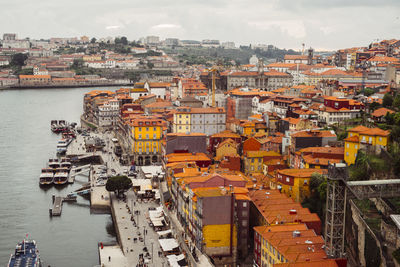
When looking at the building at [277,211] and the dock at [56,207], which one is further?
the dock at [56,207]

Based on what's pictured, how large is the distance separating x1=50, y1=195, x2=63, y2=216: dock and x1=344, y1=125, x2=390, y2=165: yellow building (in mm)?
12765

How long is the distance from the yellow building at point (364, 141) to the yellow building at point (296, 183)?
1.31m

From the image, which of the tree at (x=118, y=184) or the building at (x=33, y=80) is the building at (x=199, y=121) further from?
the building at (x=33, y=80)

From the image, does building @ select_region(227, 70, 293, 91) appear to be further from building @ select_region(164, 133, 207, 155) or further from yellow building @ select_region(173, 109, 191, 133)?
building @ select_region(164, 133, 207, 155)

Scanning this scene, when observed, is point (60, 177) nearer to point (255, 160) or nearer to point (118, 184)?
point (118, 184)

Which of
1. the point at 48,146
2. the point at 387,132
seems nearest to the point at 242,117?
the point at 48,146

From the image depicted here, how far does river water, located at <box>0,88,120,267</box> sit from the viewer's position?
1977cm

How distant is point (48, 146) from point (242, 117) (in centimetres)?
1457

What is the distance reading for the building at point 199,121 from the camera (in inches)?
1238

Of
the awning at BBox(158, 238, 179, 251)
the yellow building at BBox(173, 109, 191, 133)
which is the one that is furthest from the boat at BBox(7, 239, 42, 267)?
the yellow building at BBox(173, 109, 191, 133)

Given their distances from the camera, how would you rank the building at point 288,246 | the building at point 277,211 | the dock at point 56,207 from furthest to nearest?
the dock at point 56,207
the building at point 277,211
the building at point 288,246

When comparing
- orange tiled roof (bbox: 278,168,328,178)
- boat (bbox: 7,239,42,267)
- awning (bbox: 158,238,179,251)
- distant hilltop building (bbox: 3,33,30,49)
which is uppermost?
distant hilltop building (bbox: 3,33,30,49)

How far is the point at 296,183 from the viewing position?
19750 mm

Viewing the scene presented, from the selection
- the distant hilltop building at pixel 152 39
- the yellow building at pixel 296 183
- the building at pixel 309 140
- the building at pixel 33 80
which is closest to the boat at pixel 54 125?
the building at pixel 309 140
